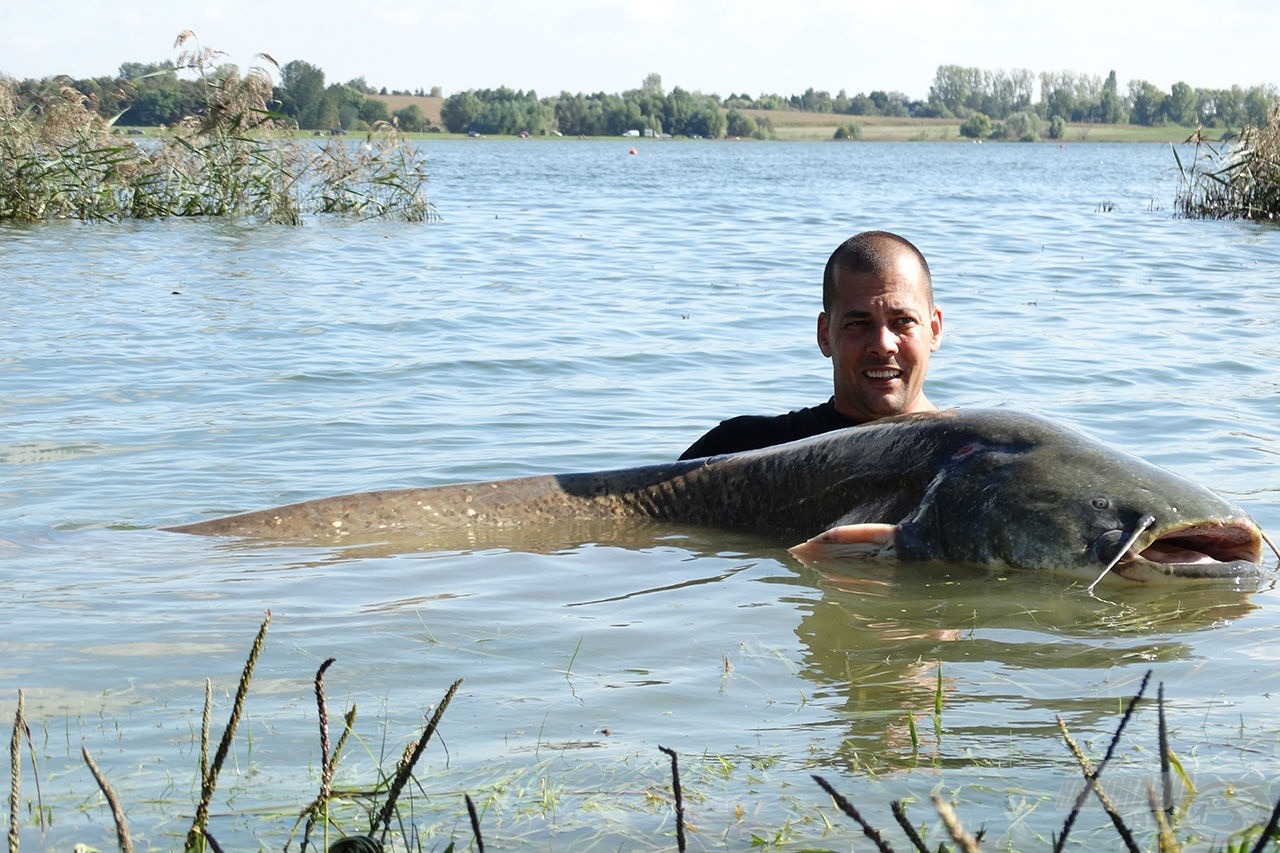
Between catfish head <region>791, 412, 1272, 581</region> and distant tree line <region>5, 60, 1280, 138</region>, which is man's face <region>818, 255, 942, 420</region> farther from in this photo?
distant tree line <region>5, 60, 1280, 138</region>

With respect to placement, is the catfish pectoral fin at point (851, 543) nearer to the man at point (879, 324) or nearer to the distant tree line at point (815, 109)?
the man at point (879, 324)

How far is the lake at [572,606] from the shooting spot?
2.99 m

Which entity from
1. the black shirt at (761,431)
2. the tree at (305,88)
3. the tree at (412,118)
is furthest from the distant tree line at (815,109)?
the black shirt at (761,431)

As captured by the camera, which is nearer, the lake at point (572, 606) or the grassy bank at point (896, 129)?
the lake at point (572, 606)

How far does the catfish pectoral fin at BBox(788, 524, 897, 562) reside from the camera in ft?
15.5

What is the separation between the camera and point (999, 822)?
2.78 metres

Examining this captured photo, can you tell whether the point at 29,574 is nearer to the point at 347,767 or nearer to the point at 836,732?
the point at 347,767

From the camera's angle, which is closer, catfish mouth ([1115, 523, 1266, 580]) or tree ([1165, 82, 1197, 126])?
catfish mouth ([1115, 523, 1266, 580])

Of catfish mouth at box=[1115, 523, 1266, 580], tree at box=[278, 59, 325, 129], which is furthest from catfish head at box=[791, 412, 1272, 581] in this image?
tree at box=[278, 59, 325, 129]

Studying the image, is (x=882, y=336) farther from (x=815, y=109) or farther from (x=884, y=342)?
(x=815, y=109)

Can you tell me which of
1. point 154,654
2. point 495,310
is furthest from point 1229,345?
point 154,654

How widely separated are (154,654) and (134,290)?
12.0m

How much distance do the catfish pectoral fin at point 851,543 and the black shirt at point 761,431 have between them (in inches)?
33.6

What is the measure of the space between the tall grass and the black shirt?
1572cm
